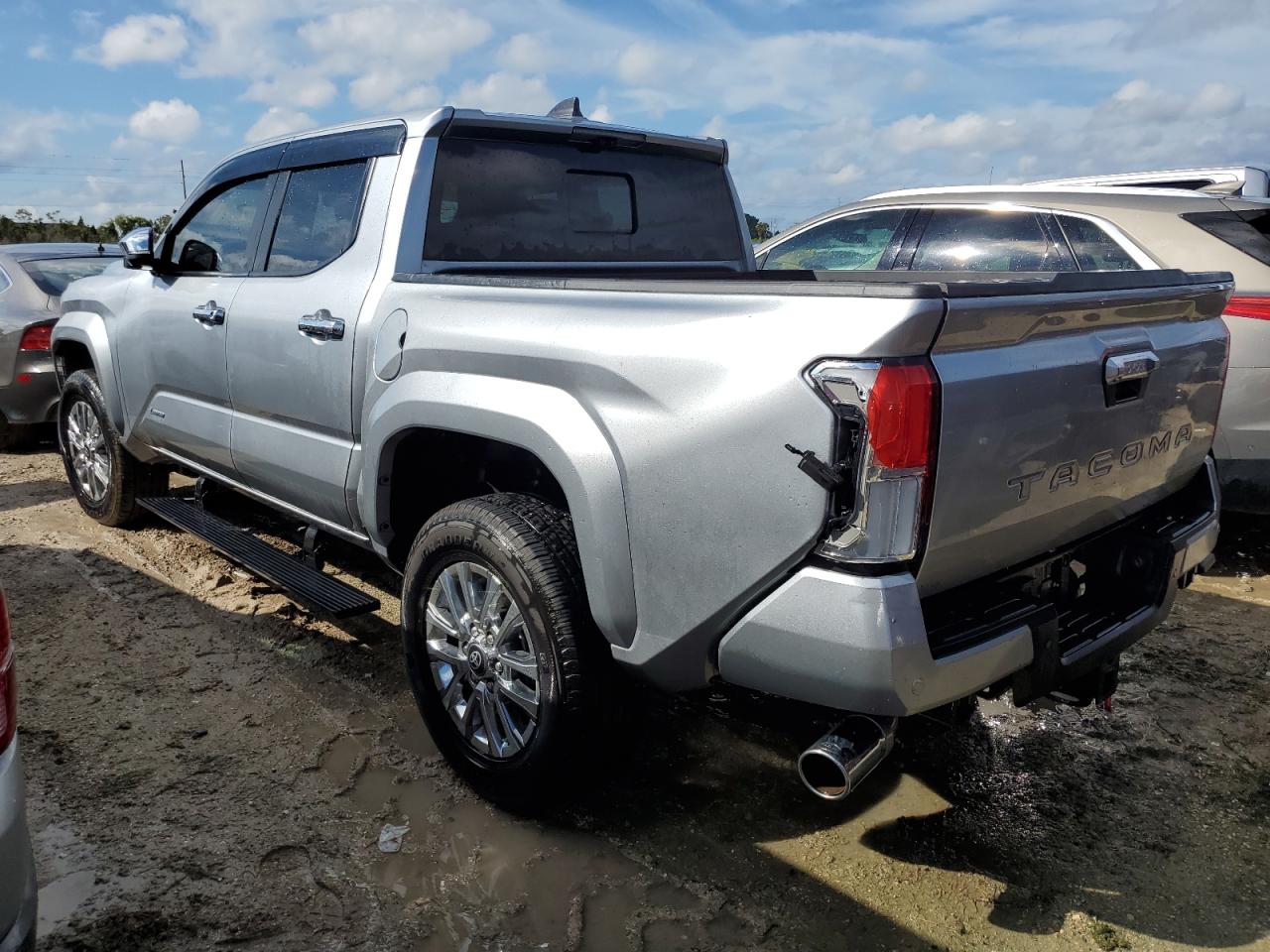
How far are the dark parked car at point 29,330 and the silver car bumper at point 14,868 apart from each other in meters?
5.83

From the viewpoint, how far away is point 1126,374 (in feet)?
7.76

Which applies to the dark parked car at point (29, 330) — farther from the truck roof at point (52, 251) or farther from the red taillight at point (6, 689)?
the red taillight at point (6, 689)

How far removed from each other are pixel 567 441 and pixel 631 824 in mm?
1194

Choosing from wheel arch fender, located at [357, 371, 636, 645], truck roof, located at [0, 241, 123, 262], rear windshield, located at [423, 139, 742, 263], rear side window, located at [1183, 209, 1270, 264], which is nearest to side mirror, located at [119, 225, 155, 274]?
rear windshield, located at [423, 139, 742, 263]

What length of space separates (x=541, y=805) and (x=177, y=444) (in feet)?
9.17

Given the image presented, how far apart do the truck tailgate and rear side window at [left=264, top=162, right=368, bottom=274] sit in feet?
7.27

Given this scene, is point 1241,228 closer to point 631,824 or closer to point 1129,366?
point 1129,366

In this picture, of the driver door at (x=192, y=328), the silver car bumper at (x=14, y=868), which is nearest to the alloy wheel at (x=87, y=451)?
the driver door at (x=192, y=328)

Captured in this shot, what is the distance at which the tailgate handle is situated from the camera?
233cm

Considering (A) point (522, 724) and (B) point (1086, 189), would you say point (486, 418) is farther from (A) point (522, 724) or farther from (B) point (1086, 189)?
(B) point (1086, 189)

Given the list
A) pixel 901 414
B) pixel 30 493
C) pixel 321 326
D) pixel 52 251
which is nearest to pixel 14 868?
pixel 901 414

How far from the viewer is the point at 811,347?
1.98 metres

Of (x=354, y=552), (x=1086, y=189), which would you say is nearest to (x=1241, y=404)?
(x=1086, y=189)

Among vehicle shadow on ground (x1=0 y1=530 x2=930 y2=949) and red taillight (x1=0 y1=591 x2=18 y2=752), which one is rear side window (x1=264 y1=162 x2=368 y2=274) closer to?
vehicle shadow on ground (x1=0 y1=530 x2=930 y2=949)
